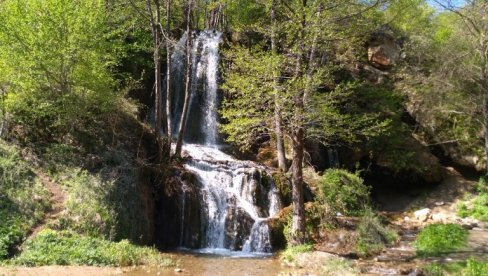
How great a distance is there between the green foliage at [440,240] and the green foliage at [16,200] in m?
9.64

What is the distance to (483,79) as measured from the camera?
65.6 feet

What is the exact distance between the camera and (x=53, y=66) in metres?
13.3

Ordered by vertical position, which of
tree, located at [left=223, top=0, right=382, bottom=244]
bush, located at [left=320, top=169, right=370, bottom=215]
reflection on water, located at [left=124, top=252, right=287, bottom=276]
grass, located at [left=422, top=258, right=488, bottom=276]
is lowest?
reflection on water, located at [left=124, top=252, right=287, bottom=276]

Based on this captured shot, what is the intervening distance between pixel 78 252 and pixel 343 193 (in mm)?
9697

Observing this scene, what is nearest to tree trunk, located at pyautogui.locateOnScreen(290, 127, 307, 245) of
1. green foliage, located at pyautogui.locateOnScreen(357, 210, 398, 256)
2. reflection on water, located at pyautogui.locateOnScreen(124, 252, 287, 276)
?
reflection on water, located at pyautogui.locateOnScreen(124, 252, 287, 276)

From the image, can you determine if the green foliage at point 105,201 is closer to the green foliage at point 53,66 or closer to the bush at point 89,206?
the bush at point 89,206

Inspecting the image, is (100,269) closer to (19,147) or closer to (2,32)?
(19,147)

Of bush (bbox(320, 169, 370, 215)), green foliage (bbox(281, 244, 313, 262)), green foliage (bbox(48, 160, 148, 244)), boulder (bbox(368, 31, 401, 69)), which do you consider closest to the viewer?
green foliage (bbox(48, 160, 148, 244))

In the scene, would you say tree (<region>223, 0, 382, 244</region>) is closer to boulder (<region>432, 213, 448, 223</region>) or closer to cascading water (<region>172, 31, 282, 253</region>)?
cascading water (<region>172, 31, 282, 253</region>)

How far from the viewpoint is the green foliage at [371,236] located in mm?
12523

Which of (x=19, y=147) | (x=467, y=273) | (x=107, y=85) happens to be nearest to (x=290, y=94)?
(x=467, y=273)

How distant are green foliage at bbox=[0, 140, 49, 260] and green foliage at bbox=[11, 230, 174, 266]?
16.6 inches

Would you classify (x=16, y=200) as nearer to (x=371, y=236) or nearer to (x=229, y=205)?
(x=229, y=205)

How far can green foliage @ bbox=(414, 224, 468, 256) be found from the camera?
12.0 meters
